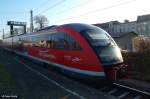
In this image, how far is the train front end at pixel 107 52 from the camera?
1415 cm

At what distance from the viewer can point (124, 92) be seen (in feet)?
44.8


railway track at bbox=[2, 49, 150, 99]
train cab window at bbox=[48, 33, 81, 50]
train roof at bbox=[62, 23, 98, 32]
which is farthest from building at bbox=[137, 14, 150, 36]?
railway track at bbox=[2, 49, 150, 99]

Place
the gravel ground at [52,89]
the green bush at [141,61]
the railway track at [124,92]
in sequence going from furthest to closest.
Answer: the green bush at [141,61], the railway track at [124,92], the gravel ground at [52,89]

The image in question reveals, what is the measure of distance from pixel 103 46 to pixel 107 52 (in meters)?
0.36

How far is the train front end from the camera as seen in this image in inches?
557

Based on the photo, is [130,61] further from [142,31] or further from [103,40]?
[142,31]

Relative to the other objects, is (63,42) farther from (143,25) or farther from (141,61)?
(143,25)

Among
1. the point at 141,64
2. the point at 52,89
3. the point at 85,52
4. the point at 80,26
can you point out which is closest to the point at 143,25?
the point at 141,64

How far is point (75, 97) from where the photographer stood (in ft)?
38.4

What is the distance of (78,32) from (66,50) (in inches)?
57.5

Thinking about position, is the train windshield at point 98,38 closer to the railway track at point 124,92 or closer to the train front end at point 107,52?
the train front end at point 107,52

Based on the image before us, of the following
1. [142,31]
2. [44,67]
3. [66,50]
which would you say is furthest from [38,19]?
[66,50]

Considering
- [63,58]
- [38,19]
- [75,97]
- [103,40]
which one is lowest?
[75,97]

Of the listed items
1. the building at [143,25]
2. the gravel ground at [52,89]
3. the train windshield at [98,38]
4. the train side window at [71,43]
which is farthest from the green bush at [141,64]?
the building at [143,25]
